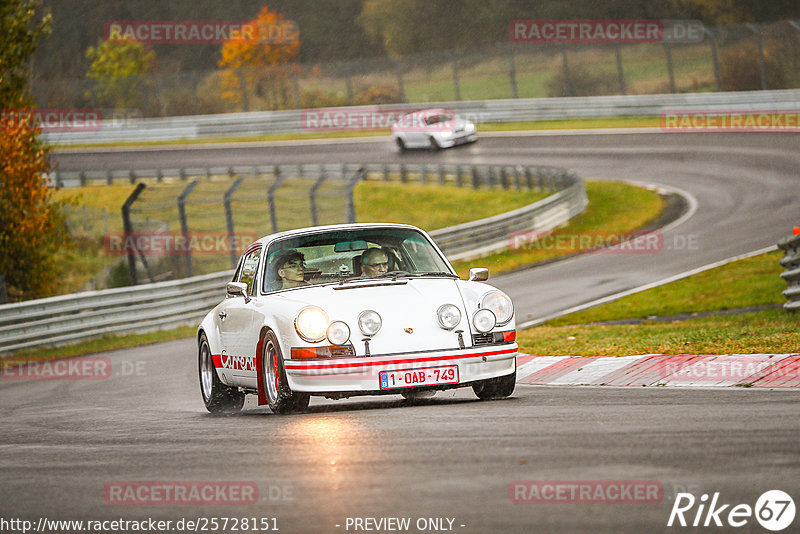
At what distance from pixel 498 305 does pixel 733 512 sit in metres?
4.40

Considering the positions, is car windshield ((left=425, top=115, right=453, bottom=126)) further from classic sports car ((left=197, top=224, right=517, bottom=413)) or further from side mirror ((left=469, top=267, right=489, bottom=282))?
side mirror ((left=469, top=267, right=489, bottom=282))

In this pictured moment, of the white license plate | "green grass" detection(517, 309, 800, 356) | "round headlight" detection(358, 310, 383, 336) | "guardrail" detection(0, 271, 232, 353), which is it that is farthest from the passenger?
"guardrail" detection(0, 271, 232, 353)

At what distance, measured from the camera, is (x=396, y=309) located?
825cm

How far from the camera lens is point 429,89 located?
55.3 metres

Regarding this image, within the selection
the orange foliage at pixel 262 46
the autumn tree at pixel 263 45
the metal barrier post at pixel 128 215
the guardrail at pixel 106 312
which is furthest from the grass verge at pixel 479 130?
the orange foliage at pixel 262 46

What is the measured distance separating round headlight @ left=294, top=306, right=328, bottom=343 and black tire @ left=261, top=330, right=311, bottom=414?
0.32 metres

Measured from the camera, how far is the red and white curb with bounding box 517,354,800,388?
27.9ft

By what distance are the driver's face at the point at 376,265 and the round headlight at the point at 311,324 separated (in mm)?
1157

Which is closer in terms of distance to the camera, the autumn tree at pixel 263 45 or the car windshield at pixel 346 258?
the car windshield at pixel 346 258

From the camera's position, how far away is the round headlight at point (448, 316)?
326 inches

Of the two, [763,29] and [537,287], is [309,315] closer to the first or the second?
[537,287]

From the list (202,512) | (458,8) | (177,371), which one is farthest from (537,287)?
(458,8)

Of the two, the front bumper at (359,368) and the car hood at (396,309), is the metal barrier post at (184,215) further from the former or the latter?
the front bumper at (359,368)

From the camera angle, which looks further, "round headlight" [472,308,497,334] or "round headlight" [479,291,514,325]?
"round headlight" [479,291,514,325]
